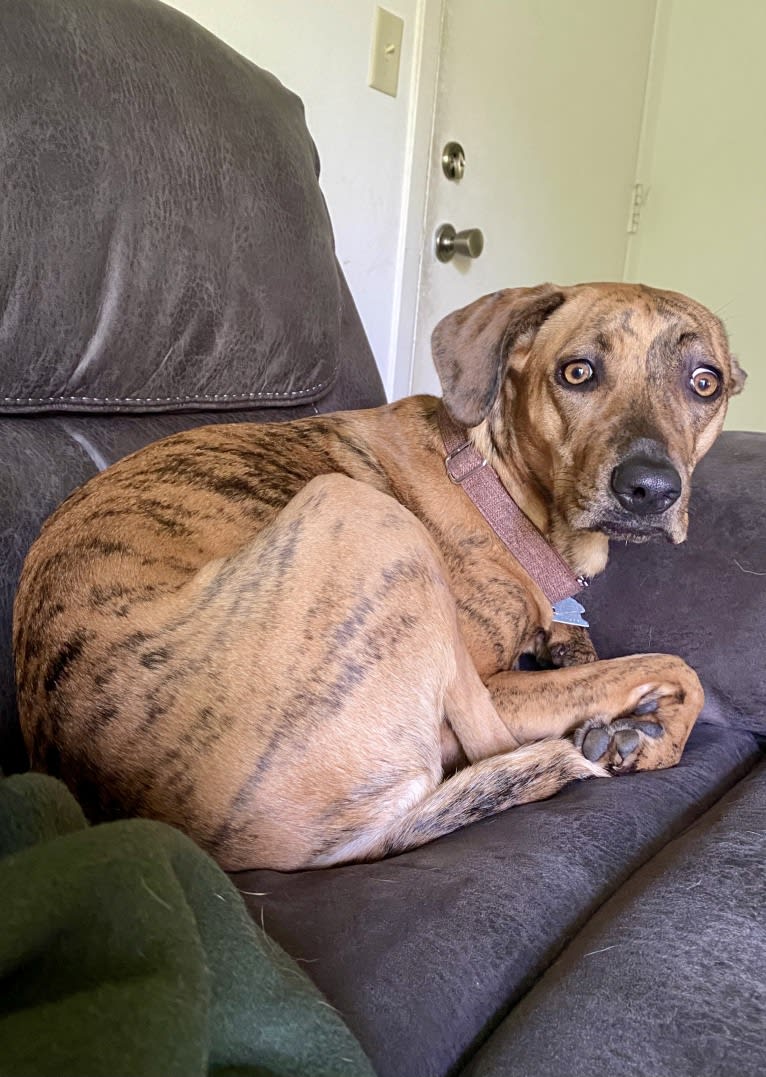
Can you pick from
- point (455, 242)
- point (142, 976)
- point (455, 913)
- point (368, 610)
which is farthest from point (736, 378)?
point (142, 976)

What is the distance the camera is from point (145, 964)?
44cm

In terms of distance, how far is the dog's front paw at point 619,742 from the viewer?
1.17m

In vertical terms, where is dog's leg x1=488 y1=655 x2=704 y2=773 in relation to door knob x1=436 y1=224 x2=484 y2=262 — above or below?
below

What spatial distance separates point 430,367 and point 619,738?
204 centimetres

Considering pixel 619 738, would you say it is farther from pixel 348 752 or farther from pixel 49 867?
pixel 49 867

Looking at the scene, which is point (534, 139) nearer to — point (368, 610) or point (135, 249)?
point (135, 249)

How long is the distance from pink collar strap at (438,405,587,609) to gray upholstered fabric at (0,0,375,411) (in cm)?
45

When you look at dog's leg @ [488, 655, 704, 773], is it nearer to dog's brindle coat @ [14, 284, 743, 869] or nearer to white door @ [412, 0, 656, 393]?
dog's brindle coat @ [14, 284, 743, 869]

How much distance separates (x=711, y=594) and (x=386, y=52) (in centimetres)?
193

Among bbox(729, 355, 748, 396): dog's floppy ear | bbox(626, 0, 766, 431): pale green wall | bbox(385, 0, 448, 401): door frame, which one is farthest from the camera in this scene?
bbox(626, 0, 766, 431): pale green wall

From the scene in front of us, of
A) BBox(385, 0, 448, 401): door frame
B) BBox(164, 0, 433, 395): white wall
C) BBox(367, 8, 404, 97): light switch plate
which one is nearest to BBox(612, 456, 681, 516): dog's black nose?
BBox(164, 0, 433, 395): white wall

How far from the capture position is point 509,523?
148cm

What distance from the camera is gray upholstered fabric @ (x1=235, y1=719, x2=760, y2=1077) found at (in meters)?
0.63

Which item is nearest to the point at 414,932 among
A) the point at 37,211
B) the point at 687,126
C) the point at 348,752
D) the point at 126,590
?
the point at 348,752
